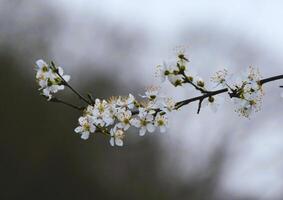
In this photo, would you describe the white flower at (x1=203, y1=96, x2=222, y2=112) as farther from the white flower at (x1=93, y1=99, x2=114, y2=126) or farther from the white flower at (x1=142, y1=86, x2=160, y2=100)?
the white flower at (x1=93, y1=99, x2=114, y2=126)

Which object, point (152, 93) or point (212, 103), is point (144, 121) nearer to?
point (152, 93)

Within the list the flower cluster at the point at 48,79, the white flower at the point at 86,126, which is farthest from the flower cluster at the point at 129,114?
the flower cluster at the point at 48,79

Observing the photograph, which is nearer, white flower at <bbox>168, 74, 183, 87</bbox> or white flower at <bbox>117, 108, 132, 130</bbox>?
white flower at <bbox>168, 74, 183, 87</bbox>

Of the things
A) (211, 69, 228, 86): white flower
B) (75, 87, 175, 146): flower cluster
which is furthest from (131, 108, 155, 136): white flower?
(211, 69, 228, 86): white flower

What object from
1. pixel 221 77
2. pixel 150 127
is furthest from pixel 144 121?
pixel 221 77

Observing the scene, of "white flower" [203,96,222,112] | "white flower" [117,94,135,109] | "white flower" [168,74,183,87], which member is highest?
"white flower" [203,96,222,112]

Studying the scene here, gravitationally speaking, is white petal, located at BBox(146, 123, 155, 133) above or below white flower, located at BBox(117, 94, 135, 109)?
A: below

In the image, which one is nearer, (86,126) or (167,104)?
(167,104)
